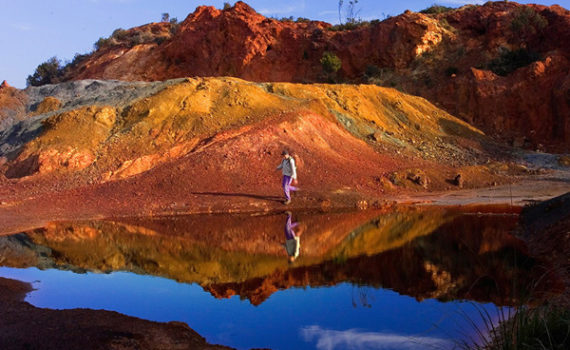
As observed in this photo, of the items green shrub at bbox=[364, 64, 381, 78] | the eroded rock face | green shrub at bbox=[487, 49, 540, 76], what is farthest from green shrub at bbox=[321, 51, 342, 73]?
green shrub at bbox=[487, 49, 540, 76]

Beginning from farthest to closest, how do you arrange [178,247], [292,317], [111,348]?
[178,247] → [292,317] → [111,348]

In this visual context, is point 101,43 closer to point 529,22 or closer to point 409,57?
point 409,57

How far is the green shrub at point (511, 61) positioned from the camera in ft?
115

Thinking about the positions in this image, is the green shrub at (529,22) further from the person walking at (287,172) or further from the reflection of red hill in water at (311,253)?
the person walking at (287,172)

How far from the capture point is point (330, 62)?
4109 cm

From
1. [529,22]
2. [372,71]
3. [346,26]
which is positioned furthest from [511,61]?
[346,26]

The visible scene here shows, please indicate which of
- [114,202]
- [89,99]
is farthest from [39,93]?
[114,202]

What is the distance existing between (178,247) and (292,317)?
488 cm

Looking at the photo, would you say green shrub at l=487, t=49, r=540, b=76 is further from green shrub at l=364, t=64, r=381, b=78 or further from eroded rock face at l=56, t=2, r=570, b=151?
green shrub at l=364, t=64, r=381, b=78

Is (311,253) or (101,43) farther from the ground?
(101,43)

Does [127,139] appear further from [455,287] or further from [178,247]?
[455,287]

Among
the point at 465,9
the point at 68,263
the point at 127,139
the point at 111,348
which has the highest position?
the point at 465,9

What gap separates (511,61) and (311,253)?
31.6 metres

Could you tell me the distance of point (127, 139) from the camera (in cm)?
2019
